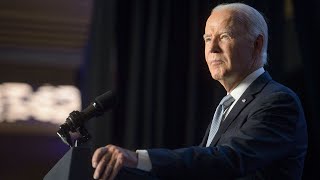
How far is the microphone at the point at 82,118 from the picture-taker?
118cm

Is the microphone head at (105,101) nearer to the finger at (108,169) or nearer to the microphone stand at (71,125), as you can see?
the microphone stand at (71,125)

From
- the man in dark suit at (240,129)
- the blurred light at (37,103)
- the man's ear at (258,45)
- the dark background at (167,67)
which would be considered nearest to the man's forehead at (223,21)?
the man in dark suit at (240,129)

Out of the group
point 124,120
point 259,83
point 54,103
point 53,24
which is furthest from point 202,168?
point 53,24

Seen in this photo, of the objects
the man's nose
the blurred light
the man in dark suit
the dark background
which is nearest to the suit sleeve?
the man in dark suit

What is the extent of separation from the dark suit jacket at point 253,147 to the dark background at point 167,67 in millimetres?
1287

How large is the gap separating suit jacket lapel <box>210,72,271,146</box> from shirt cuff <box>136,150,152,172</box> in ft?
1.14

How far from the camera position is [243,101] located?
1410 mm

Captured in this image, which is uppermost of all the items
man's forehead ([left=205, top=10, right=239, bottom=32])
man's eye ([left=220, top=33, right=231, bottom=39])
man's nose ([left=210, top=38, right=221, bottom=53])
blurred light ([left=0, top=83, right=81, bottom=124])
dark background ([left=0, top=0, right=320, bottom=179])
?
man's forehead ([left=205, top=10, right=239, bottom=32])

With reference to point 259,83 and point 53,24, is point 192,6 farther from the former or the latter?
point 53,24

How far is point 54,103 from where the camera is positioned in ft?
14.2

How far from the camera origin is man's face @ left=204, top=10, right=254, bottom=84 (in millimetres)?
1513

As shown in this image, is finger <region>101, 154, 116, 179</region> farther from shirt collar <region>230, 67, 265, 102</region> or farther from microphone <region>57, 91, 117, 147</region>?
shirt collar <region>230, 67, 265, 102</region>

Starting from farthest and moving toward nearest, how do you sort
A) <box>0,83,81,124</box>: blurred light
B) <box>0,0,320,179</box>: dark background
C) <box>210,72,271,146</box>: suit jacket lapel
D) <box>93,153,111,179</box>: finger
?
→ 1. <box>0,83,81,124</box>: blurred light
2. <box>0,0,320,179</box>: dark background
3. <box>210,72,271,146</box>: suit jacket lapel
4. <box>93,153,111,179</box>: finger

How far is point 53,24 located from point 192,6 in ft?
7.59
